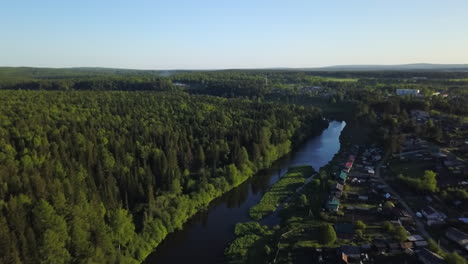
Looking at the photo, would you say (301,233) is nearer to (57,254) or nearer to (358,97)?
(57,254)

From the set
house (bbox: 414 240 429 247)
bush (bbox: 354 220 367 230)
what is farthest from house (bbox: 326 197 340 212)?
house (bbox: 414 240 429 247)

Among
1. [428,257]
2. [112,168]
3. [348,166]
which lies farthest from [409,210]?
[112,168]

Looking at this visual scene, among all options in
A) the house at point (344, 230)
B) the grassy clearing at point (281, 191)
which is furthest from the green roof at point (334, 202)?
the grassy clearing at point (281, 191)

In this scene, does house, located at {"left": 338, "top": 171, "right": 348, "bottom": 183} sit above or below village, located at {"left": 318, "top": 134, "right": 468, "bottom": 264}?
above

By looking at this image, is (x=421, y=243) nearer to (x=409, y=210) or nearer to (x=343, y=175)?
(x=409, y=210)

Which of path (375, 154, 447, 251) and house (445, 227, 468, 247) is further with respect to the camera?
path (375, 154, 447, 251)

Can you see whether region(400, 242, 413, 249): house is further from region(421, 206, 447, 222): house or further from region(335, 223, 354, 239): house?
region(421, 206, 447, 222): house

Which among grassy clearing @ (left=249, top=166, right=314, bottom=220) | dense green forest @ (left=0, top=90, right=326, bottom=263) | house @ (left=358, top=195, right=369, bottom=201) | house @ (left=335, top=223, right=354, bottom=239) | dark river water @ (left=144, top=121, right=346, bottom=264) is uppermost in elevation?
dense green forest @ (left=0, top=90, right=326, bottom=263)
